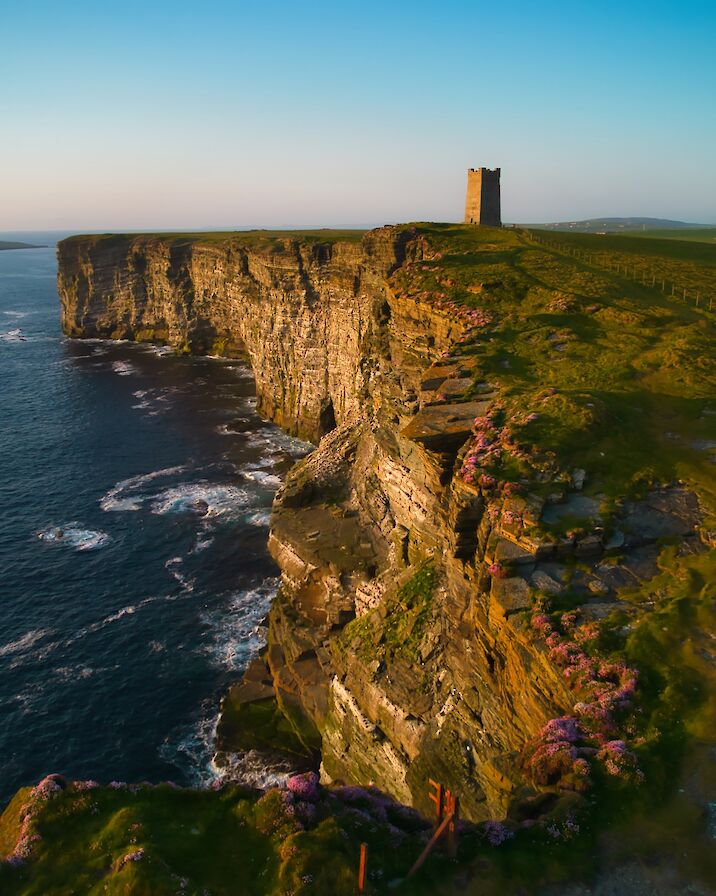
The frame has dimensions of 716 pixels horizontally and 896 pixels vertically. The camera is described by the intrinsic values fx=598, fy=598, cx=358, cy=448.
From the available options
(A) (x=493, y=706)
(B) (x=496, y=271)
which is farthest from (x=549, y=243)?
(A) (x=493, y=706)

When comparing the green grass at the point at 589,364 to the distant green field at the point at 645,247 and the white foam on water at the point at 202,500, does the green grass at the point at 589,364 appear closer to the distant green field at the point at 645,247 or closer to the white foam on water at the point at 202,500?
the distant green field at the point at 645,247

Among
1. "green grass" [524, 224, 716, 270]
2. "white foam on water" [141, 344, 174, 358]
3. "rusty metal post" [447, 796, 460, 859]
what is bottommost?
"white foam on water" [141, 344, 174, 358]

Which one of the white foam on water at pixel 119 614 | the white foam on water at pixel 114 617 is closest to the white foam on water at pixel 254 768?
the white foam on water at pixel 114 617

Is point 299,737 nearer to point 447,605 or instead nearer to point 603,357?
point 447,605

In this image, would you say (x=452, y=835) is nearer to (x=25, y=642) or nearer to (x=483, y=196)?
(x=25, y=642)

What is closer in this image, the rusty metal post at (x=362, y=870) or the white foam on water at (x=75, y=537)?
the rusty metal post at (x=362, y=870)

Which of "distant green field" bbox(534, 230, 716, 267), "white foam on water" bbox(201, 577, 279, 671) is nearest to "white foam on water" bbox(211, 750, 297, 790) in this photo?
"white foam on water" bbox(201, 577, 279, 671)

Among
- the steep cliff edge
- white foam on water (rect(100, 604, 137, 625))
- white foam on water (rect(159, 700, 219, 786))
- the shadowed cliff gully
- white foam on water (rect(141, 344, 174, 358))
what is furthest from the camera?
A: white foam on water (rect(141, 344, 174, 358))

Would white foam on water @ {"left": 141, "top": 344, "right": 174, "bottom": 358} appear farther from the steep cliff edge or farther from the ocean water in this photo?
the steep cliff edge
